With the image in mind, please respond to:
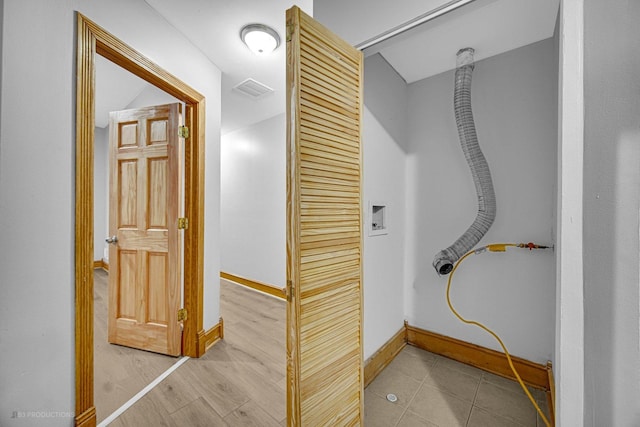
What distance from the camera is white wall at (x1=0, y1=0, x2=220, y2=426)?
100 cm

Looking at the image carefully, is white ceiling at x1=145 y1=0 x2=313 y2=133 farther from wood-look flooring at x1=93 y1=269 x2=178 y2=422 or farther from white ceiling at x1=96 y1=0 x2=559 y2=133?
wood-look flooring at x1=93 y1=269 x2=178 y2=422

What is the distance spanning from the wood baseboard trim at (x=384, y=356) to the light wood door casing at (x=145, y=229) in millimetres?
1463

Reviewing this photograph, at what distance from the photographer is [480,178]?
67.8 inches

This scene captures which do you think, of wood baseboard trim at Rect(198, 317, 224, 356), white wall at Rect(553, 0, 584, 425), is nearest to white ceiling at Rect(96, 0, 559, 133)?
white wall at Rect(553, 0, 584, 425)

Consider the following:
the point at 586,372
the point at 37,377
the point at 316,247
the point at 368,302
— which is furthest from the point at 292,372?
the point at 37,377

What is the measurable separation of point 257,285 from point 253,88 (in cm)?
257

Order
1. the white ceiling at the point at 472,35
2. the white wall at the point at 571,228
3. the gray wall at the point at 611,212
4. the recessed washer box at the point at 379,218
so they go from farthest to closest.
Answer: the recessed washer box at the point at 379,218, the white ceiling at the point at 472,35, the white wall at the point at 571,228, the gray wall at the point at 611,212

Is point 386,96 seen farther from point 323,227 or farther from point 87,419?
point 87,419

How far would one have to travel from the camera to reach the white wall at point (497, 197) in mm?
1653

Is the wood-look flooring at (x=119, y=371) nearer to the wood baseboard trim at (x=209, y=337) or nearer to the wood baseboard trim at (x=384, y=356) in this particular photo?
the wood baseboard trim at (x=209, y=337)

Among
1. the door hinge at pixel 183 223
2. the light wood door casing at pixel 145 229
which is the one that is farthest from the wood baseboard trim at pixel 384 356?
the door hinge at pixel 183 223

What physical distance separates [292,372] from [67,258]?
1.18 m

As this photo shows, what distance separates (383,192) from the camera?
1.85 m

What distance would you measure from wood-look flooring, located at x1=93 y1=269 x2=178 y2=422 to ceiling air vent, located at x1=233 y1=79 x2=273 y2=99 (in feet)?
8.25
